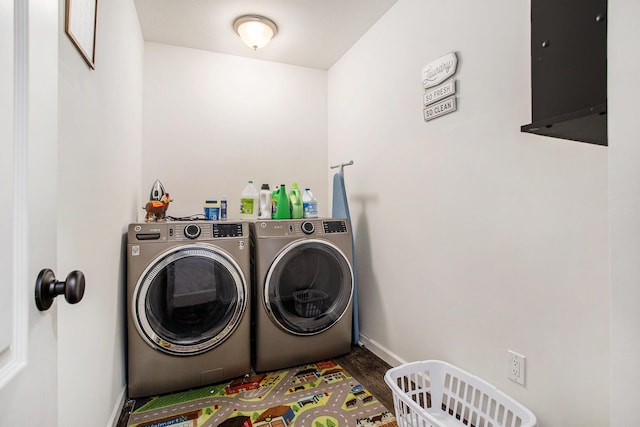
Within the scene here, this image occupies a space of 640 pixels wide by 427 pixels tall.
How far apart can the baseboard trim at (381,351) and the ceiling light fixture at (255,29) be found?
2.29 m

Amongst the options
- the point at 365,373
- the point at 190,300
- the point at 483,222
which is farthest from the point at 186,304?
the point at 483,222

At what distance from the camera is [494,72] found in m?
1.40

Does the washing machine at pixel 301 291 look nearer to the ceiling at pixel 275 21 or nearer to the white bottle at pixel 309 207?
the white bottle at pixel 309 207

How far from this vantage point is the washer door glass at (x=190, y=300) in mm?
1719

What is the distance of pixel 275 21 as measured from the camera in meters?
2.24

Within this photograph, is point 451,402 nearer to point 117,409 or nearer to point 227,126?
point 117,409

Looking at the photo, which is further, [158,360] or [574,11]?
[158,360]

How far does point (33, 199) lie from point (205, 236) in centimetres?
139

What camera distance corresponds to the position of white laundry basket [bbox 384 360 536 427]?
1.23m

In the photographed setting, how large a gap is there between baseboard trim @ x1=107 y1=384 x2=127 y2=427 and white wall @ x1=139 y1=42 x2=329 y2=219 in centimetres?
127

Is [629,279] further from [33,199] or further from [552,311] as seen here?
[33,199]

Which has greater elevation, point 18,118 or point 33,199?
point 18,118

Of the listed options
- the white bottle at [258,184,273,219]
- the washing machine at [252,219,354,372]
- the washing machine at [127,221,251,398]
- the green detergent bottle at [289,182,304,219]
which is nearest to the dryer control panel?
the washing machine at [252,219,354,372]

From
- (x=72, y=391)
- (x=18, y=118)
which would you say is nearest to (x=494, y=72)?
(x=18, y=118)
